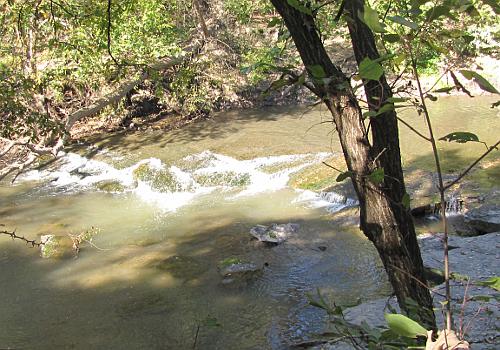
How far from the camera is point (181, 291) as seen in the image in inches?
235

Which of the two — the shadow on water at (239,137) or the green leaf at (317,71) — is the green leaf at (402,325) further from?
the shadow on water at (239,137)

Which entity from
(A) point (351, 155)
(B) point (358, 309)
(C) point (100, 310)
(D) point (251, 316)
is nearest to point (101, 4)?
(C) point (100, 310)

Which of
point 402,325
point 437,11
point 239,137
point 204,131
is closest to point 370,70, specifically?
point 437,11

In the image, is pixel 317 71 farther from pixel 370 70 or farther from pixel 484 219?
pixel 484 219

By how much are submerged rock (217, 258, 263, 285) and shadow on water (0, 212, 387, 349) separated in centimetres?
10

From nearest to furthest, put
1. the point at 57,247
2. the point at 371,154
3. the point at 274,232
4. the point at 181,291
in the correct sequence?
the point at 371,154 < the point at 181,291 < the point at 274,232 < the point at 57,247

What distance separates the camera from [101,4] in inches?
245

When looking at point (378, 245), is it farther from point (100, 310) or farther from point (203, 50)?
point (203, 50)

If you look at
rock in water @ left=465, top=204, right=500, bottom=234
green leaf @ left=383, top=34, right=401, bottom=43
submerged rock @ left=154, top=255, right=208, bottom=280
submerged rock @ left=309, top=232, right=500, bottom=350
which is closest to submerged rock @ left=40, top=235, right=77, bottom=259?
submerged rock @ left=154, top=255, right=208, bottom=280

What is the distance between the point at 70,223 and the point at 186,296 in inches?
140

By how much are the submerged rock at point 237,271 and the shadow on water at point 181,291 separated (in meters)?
0.10

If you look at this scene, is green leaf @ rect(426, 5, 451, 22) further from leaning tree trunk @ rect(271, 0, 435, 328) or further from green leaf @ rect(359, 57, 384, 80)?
leaning tree trunk @ rect(271, 0, 435, 328)

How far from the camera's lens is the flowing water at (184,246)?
5.29 metres

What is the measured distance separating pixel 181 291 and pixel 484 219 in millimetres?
3928
